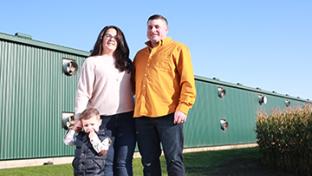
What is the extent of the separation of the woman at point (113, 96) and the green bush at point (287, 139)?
6870 millimetres

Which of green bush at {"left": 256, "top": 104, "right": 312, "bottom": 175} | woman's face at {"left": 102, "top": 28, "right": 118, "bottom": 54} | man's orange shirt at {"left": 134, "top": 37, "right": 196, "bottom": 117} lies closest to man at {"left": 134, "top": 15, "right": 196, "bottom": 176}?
man's orange shirt at {"left": 134, "top": 37, "right": 196, "bottom": 117}

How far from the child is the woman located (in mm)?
114

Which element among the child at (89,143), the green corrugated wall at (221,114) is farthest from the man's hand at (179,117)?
the green corrugated wall at (221,114)

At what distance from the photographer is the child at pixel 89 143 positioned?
368cm

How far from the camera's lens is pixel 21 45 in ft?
45.6

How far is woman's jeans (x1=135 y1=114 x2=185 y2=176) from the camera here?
3.81 meters

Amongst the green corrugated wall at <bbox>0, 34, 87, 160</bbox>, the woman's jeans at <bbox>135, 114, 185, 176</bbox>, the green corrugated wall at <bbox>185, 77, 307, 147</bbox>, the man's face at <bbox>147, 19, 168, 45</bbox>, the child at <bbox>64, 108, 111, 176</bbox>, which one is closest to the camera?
the child at <bbox>64, 108, 111, 176</bbox>

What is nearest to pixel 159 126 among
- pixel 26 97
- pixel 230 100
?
pixel 26 97

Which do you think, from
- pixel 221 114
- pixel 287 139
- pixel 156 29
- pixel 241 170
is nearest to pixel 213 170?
pixel 241 170

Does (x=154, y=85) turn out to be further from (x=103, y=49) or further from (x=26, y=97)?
(x=26, y=97)

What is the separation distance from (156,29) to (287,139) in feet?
23.9

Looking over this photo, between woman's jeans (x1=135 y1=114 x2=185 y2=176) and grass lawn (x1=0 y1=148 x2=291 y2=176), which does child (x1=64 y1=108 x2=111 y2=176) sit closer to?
woman's jeans (x1=135 y1=114 x2=185 y2=176)

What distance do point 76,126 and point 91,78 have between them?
18.9 inches

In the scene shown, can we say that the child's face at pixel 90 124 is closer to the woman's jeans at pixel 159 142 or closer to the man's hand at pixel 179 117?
the woman's jeans at pixel 159 142
